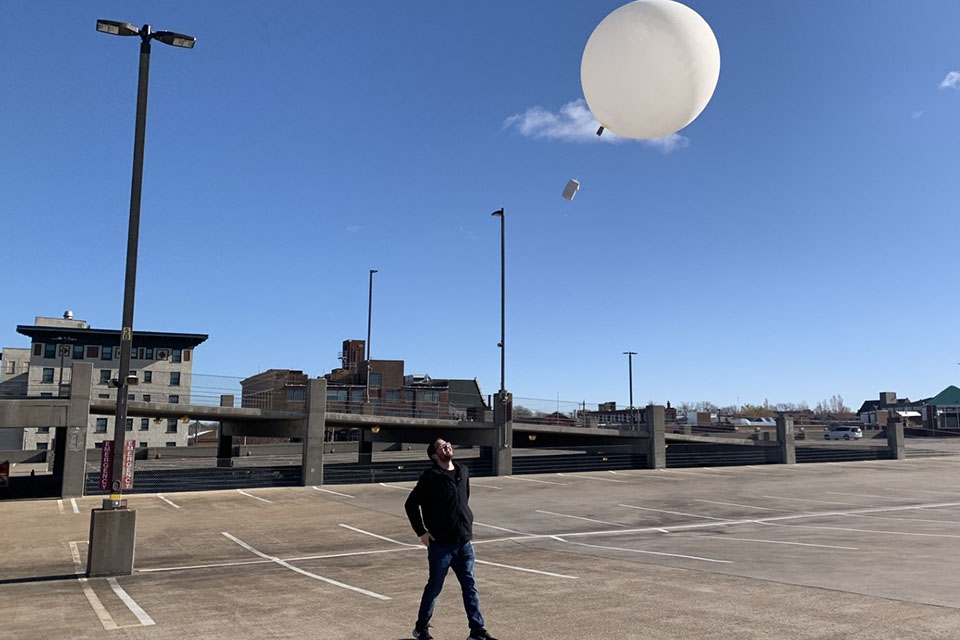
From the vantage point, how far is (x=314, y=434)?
105 feet

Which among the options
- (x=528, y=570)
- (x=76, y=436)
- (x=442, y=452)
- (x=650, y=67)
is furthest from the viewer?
(x=76, y=436)

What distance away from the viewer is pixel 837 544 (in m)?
14.2

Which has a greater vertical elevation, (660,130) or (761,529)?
(660,130)

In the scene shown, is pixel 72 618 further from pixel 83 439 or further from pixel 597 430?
pixel 597 430

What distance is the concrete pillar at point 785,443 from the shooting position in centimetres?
4659

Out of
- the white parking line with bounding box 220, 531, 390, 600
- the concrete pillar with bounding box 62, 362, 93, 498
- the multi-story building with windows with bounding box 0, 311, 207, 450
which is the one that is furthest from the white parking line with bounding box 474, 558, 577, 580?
the multi-story building with windows with bounding box 0, 311, 207, 450

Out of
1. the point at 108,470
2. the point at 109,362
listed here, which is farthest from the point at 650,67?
the point at 109,362

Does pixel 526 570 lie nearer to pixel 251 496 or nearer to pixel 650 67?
pixel 650 67

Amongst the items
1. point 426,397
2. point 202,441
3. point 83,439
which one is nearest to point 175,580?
point 83,439

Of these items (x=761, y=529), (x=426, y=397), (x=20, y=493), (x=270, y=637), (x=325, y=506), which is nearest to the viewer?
(x=270, y=637)

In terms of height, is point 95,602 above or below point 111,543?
below

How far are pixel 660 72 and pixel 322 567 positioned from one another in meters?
9.92

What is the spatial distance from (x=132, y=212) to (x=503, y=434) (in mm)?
27428

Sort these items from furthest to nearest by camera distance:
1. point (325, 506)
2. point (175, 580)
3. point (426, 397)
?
point (426, 397)
point (325, 506)
point (175, 580)
